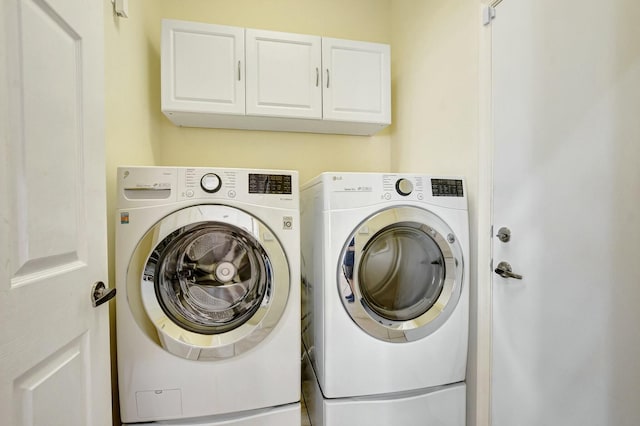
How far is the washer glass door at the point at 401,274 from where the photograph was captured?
1158 mm

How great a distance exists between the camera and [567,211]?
912 mm

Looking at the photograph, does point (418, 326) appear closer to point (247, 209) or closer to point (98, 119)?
point (247, 209)

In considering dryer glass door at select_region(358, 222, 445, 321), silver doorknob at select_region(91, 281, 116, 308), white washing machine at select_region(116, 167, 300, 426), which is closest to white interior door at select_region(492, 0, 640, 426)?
dryer glass door at select_region(358, 222, 445, 321)

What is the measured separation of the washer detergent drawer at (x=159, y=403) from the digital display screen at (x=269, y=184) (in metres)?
0.84

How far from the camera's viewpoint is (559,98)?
0.92 meters

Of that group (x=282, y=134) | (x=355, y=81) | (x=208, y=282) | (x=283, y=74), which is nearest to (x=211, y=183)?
(x=208, y=282)

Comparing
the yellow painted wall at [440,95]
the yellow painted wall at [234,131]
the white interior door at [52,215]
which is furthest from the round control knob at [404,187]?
the white interior door at [52,215]

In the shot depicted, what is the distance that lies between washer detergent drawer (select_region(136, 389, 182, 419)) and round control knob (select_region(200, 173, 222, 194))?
31.2 inches

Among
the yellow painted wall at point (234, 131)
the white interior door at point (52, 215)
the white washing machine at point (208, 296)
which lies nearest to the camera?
the white interior door at point (52, 215)

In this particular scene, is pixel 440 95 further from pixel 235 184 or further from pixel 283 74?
pixel 235 184

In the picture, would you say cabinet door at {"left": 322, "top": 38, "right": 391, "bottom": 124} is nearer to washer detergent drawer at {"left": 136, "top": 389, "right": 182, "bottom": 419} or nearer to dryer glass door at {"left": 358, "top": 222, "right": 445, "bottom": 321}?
dryer glass door at {"left": 358, "top": 222, "right": 445, "bottom": 321}

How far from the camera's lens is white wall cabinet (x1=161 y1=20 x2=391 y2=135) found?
61.3 inches

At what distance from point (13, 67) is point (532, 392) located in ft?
5.79

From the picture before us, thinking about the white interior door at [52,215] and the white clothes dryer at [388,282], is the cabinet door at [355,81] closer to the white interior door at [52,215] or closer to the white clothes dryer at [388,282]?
the white clothes dryer at [388,282]
